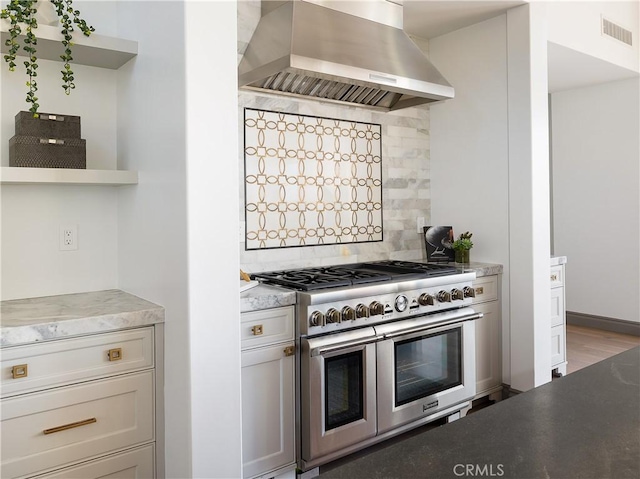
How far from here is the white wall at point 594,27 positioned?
380 cm

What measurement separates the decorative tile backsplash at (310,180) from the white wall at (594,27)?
167cm

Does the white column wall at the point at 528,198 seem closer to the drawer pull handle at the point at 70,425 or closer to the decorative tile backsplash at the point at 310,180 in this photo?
the decorative tile backsplash at the point at 310,180

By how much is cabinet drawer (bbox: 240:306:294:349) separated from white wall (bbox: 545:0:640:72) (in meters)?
2.99

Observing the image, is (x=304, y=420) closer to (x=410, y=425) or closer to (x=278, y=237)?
(x=410, y=425)

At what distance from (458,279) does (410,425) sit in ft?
2.91

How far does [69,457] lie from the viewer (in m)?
1.78

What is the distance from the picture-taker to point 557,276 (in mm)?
3680

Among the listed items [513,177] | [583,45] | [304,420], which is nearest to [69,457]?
[304,420]

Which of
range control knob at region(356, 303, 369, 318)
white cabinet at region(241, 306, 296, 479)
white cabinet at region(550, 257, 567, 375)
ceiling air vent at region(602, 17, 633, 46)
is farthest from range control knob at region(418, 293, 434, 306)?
ceiling air vent at region(602, 17, 633, 46)

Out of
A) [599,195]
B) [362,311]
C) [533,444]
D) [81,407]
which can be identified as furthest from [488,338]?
[599,195]

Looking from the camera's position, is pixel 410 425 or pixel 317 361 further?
pixel 410 425

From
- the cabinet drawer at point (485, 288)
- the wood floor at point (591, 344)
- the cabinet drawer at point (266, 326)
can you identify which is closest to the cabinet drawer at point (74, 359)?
the cabinet drawer at point (266, 326)

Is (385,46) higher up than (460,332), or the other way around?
(385,46)

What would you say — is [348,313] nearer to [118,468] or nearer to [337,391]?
[337,391]
